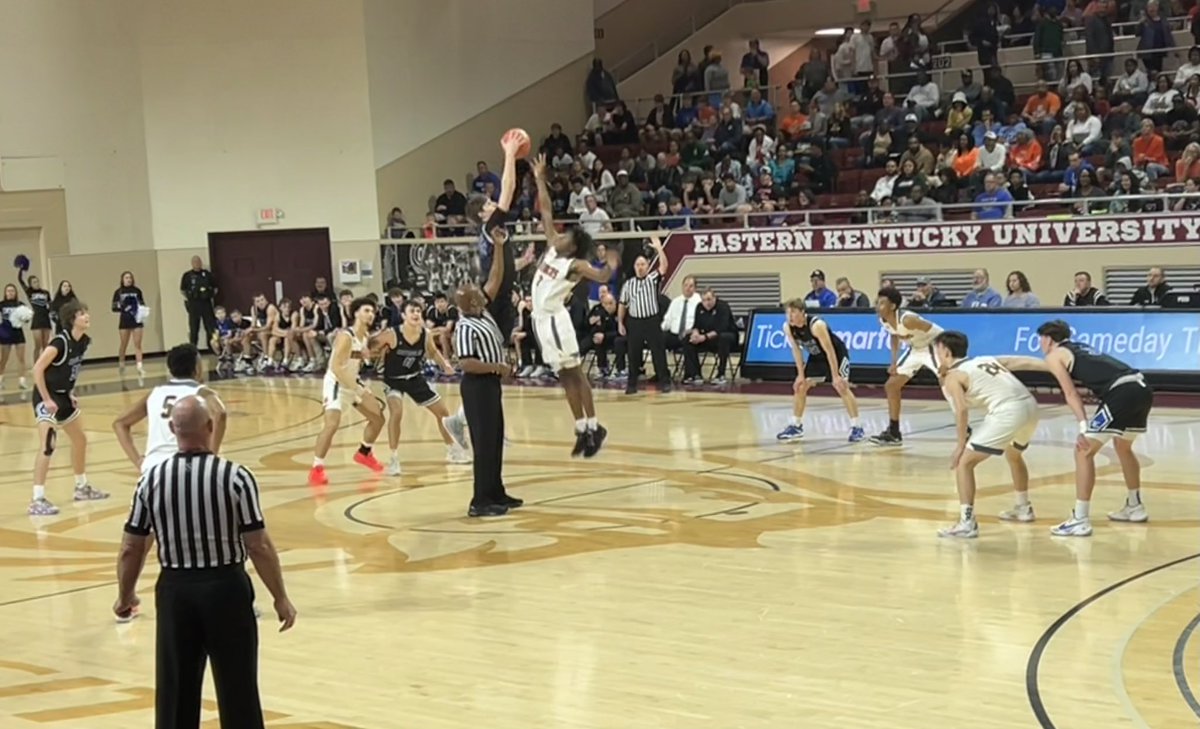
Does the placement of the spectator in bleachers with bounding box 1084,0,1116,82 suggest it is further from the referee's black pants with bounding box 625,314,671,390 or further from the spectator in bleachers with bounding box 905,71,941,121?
the referee's black pants with bounding box 625,314,671,390

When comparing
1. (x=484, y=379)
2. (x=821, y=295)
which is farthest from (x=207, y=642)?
(x=821, y=295)

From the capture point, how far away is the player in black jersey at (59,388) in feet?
44.3

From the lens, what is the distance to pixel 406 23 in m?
31.4

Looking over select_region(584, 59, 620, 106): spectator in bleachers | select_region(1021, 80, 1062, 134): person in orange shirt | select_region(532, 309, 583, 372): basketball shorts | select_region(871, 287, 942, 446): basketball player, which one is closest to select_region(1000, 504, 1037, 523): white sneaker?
select_region(871, 287, 942, 446): basketball player

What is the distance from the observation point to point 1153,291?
737 inches

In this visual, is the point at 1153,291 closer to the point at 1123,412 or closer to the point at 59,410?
the point at 1123,412

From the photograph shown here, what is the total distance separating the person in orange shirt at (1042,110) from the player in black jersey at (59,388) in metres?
15.6

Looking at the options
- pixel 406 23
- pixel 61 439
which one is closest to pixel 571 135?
pixel 406 23

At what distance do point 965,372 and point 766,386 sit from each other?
10.1 metres

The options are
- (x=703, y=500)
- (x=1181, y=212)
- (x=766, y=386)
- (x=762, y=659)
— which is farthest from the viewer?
(x=766, y=386)

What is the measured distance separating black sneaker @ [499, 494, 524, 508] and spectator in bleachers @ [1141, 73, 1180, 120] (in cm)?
1414

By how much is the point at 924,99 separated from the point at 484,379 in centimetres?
1561

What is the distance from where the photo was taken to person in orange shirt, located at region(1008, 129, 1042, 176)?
23.0 m

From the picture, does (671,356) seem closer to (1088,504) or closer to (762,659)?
(1088,504)
